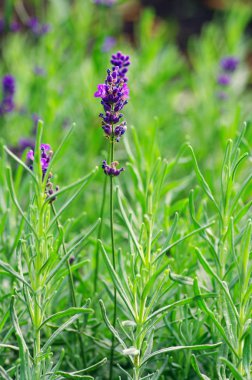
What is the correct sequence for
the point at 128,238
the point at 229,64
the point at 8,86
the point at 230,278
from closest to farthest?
the point at 230,278 → the point at 128,238 → the point at 8,86 → the point at 229,64

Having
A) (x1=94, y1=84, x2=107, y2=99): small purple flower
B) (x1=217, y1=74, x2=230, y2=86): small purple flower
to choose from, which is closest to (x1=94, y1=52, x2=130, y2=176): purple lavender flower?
(x1=94, y1=84, x2=107, y2=99): small purple flower

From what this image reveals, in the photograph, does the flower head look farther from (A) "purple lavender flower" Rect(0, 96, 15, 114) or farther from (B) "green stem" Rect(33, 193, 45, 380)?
(A) "purple lavender flower" Rect(0, 96, 15, 114)

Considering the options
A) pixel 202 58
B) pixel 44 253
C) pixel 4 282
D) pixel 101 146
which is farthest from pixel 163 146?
pixel 44 253

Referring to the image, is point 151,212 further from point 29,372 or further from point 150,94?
point 150,94

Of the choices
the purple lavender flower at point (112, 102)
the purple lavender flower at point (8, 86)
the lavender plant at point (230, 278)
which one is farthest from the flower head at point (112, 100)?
the purple lavender flower at point (8, 86)

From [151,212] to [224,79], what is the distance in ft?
6.20

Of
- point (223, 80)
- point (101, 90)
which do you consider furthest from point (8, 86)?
point (101, 90)

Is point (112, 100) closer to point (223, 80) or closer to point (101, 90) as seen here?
point (101, 90)

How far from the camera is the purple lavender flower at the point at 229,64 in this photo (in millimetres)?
3162

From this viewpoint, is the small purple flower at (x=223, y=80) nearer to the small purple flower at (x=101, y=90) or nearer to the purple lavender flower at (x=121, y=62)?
the purple lavender flower at (x=121, y=62)

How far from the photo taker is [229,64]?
3.16 meters

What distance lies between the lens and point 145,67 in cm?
326

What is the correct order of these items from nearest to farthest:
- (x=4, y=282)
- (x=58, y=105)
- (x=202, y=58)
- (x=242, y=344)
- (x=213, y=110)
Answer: (x=242, y=344) → (x=4, y=282) → (x=58, y=105) → (x=213, y=110) → (x=202, y=58)

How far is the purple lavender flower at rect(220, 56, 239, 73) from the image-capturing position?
10.4ft
